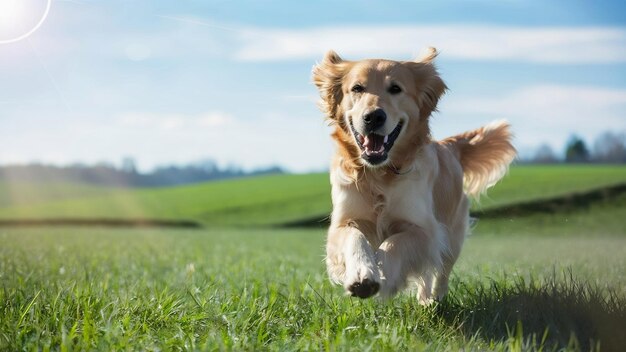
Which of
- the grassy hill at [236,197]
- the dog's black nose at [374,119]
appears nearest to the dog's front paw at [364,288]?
the dog's black nose at [374,119]

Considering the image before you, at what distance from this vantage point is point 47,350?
11.9ft

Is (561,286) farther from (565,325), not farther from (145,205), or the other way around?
(145,205)

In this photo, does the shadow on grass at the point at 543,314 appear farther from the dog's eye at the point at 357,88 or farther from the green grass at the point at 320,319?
the dog's eye at the point at 357,88

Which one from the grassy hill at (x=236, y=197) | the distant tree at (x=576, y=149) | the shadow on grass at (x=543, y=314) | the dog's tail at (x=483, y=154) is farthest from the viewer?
the distant tree at (x=576, y=149)

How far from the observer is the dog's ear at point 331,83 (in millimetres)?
5445

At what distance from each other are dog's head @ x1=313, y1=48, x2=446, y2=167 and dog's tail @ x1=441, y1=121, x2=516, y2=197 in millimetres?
1539

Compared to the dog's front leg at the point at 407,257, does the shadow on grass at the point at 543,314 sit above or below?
below

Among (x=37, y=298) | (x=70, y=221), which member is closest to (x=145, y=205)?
(x=70, y=221)

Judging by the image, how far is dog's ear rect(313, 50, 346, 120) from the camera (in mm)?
5445

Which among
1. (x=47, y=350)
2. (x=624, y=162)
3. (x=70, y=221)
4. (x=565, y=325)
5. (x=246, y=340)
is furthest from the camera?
(x=624, y=162)

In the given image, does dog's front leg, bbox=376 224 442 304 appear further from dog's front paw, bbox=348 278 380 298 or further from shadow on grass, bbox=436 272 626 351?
shadow on grass, bbox=436 272 626 351

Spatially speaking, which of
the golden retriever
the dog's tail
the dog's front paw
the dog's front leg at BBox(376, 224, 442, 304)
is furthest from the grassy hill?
the dog's front paw

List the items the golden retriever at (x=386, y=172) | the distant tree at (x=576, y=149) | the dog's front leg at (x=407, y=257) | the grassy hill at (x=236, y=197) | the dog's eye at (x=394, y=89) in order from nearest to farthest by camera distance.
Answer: the dog's front leg at (x=407, y=257)
the golden retriever at (x=386, y=172)
the dog's eye at (x=394, y=89)
the grassy hill at (x=236, y=197)
the distant tree at (x=576, y=149)

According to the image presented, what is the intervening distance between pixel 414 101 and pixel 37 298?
3.17 meters
